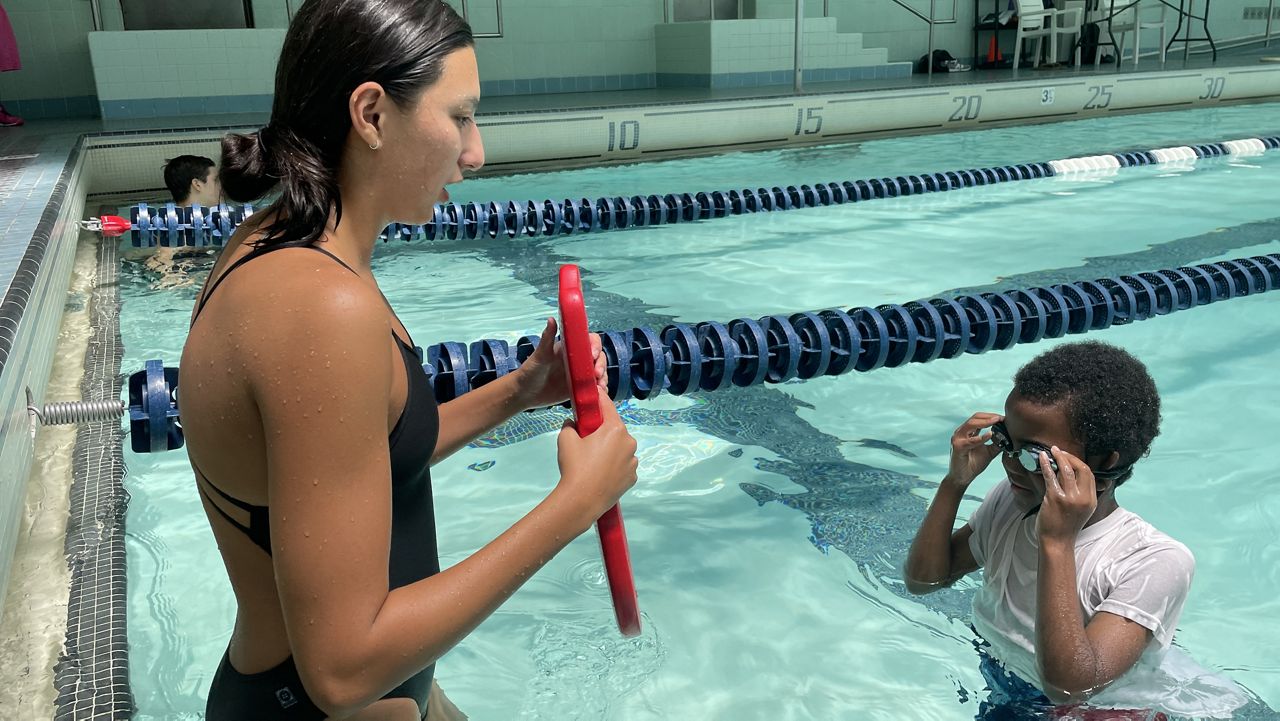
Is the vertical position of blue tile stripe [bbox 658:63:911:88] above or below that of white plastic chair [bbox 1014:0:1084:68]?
below

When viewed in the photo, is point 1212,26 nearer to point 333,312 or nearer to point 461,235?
point 461,235

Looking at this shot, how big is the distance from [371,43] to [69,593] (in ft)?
7.29

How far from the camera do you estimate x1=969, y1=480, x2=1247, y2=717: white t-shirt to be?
2.01m

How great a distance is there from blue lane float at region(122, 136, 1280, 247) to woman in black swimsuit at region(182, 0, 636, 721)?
228 inches

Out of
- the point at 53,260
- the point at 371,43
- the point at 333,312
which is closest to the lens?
the point at 333,312

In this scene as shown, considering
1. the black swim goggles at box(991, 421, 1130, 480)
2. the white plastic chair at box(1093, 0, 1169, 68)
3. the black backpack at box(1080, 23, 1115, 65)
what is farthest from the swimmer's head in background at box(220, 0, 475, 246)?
the black backpack at box(1080, 23, 1115, 65)

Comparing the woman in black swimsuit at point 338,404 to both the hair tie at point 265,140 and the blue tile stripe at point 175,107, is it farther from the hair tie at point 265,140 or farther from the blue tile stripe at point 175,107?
the blue tile stripe at point 175,107

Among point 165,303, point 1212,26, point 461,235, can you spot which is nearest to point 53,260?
point 165,303

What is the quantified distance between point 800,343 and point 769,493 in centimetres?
61

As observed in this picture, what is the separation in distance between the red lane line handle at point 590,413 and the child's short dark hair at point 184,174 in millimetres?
7017

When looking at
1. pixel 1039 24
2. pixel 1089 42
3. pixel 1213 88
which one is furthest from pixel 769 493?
pixel 1089 42

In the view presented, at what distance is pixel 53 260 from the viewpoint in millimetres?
4875

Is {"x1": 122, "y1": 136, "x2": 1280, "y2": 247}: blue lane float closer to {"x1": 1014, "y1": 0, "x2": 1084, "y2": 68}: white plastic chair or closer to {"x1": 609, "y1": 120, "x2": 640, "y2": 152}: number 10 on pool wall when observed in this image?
{"x1": 609, "y1": 120, "x2": 640, "y2": 152}: number 10 on pool wall

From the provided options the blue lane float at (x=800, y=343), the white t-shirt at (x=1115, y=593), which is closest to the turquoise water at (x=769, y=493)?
the blue lane float at (x=800, y=343)
